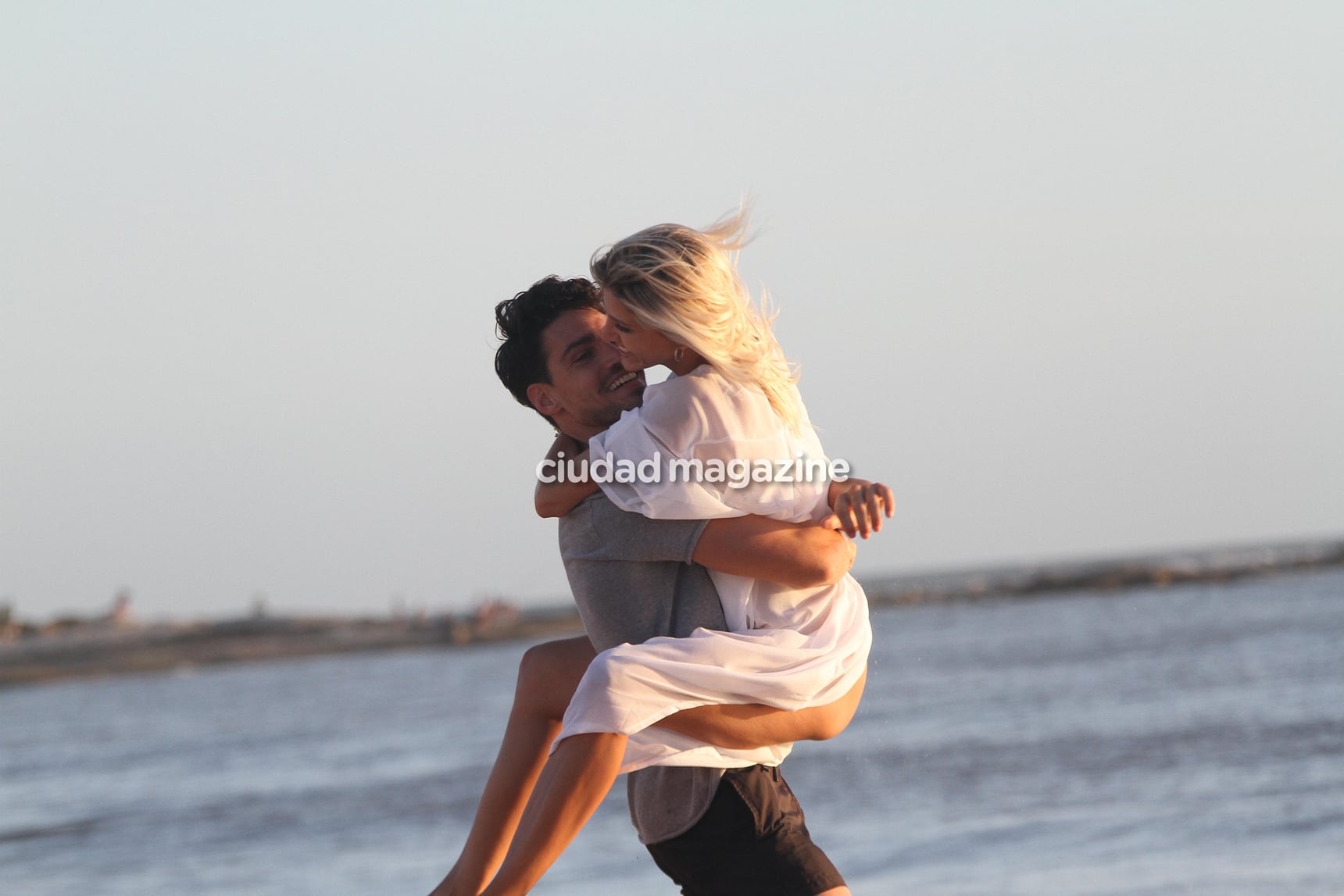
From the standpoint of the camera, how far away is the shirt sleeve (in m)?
2.84

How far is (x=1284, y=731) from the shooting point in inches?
517

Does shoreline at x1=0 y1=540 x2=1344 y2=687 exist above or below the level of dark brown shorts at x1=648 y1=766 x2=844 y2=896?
below

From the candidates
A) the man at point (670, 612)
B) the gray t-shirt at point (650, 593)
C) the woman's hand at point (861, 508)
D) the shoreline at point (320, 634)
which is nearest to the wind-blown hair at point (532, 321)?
the man at point (670, 612)

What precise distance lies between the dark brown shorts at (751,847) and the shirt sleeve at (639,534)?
0.47 m

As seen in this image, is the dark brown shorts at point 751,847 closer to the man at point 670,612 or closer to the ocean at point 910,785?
the man at point 670,612

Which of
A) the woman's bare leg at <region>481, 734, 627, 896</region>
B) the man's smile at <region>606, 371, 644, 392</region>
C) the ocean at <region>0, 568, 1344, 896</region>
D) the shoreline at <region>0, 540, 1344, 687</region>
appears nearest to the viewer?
the woman's bare leg at <region>481, 734, 627, 896</region>

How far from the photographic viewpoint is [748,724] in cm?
284

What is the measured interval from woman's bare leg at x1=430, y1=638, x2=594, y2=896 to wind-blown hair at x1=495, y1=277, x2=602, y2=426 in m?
0.54

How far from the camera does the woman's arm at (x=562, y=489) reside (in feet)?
9.95

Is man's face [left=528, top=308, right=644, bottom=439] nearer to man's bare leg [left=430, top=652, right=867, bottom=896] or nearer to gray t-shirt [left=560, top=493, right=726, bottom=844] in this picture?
gray t-shirt [left=560, top=493, right=726, bottom=844]

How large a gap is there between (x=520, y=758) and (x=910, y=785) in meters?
9.99

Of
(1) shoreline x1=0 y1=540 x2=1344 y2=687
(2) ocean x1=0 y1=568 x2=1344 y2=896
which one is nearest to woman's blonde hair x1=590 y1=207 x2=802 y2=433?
(2) ocean x1=0 y1=568 x2=1344 y2=896

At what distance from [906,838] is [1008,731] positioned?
521 centimetres

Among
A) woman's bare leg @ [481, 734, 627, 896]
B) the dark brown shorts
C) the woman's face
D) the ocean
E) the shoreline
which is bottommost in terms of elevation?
the shoreline
